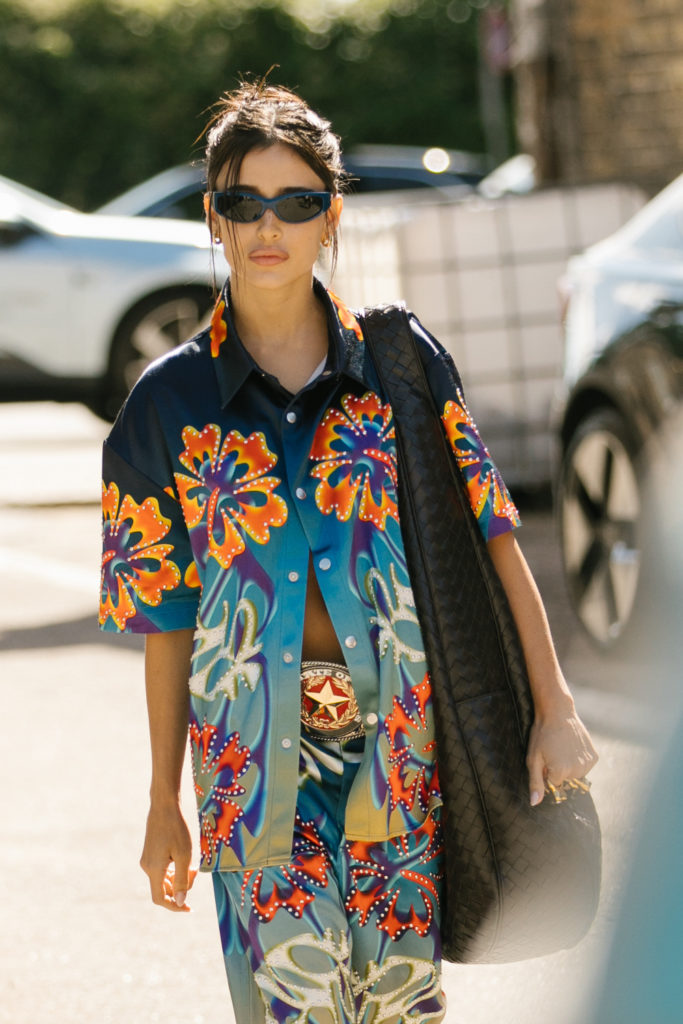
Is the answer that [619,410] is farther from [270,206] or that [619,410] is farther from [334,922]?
[334,922]

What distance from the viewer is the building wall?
34.1 ft

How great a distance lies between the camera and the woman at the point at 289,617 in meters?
2.31

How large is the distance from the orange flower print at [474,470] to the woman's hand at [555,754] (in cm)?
28

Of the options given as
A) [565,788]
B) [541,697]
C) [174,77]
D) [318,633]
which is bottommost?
[565,788]

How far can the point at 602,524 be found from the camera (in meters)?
5.40

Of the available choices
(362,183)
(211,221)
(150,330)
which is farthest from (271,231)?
(362,183)

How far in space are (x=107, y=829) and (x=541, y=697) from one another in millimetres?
2247

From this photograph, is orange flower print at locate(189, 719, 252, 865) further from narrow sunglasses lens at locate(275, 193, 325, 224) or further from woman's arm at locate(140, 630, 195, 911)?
A: narrow sunglasses lens at locate(275, 193, 325, 224)

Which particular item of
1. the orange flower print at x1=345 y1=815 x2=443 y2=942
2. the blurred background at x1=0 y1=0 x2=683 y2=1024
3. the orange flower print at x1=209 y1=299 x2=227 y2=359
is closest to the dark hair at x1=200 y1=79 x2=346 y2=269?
the orange flower print at x1=209 y1=299 x2=227 y2=359

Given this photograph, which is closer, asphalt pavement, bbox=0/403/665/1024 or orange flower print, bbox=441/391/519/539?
orange flower print, bbox=441/391/519/539

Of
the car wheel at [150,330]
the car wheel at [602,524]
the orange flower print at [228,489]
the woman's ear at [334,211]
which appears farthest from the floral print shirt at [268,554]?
the car wheel at [150,330]

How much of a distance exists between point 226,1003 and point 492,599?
1.40m

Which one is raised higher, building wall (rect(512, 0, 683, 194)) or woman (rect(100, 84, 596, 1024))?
building wall (rect(512, 0, 683, 194))

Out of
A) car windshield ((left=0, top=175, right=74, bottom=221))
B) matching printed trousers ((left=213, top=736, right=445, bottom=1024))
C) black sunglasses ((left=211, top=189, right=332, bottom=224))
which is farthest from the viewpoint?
car windshield ((left=0, top=175, right=74, bottom=221))
